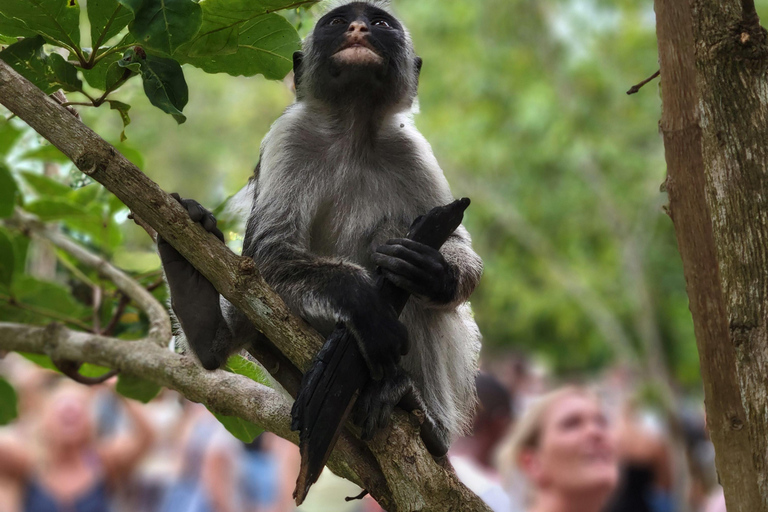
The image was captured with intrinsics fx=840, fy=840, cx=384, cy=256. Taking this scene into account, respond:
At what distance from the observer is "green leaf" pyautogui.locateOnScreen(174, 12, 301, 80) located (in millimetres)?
2853

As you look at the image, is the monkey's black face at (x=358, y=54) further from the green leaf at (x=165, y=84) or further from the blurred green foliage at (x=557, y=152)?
the blurred green foliage at (x=557, y=152)

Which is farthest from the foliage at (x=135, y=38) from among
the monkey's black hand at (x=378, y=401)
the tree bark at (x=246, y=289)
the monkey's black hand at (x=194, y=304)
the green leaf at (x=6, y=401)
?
the green leaf at (x=6, y=401)

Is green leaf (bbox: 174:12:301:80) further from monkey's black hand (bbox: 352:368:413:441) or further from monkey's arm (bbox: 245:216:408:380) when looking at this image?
monkey's black hand (bbox: 352:368:413:441)

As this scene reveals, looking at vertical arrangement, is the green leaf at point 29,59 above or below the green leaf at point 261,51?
below

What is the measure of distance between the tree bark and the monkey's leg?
0.04 meters

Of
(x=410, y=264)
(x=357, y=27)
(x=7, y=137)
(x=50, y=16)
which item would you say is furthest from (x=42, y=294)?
(x=410, y=264)

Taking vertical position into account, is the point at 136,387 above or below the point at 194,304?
below

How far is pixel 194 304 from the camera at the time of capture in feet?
10.4

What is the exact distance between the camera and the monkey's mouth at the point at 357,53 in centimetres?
369

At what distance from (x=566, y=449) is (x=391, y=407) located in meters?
3.45

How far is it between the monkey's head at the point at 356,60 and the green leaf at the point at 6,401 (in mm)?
1962

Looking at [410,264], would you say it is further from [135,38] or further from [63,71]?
[63,71]

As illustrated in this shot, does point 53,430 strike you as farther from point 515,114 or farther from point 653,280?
point 653,280

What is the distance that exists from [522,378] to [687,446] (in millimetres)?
2626
